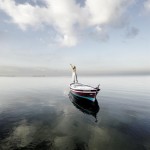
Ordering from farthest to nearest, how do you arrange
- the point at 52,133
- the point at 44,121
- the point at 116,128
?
the point at 44,121 → the point at 116,128 → the point at 52,133

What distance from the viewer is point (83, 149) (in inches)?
507

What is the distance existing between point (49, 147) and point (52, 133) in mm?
3131

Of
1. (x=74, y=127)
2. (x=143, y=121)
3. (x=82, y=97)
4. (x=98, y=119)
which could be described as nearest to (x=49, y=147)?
(x=74, y=127)

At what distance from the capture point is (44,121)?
20406mm

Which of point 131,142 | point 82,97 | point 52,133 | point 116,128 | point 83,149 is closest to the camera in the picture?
point 83,149

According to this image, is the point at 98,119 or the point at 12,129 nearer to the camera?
the point at 12,129

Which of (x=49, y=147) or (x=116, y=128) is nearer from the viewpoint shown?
(x=49, y=147)

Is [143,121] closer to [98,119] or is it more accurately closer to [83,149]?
[98,119]

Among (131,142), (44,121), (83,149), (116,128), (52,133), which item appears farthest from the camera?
(44,121)

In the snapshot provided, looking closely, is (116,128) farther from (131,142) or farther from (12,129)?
(12,129)

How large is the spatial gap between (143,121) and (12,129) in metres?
16.5

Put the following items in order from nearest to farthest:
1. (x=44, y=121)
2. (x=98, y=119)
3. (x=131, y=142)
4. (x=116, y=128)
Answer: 1. (x=131, y=142)
2. (x=116, y=128)
3. (x=44, y=121)
4. (x=98, y=119)

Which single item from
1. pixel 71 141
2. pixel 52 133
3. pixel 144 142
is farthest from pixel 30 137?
pixel 144 142

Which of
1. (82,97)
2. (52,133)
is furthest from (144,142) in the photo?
(82,97)
